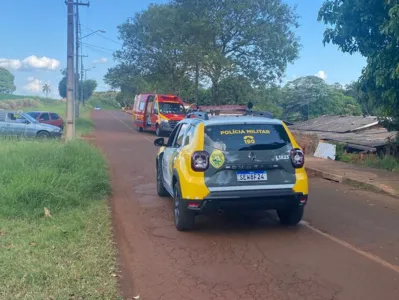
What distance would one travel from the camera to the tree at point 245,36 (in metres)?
27.8

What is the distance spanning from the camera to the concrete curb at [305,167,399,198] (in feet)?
31.7

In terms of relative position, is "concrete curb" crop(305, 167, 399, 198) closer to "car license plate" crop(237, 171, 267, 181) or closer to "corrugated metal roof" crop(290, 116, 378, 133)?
"car license plate" crop(237, 171, 267, 181)

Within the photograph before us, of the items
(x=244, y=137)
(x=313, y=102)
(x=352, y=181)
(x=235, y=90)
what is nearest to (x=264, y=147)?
(x=244, y=137)

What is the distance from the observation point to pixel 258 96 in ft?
106

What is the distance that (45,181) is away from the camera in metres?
8.01

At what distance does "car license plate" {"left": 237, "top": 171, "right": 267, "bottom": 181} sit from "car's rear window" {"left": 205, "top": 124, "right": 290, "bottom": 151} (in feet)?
1.11

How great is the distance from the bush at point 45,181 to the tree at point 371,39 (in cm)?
680

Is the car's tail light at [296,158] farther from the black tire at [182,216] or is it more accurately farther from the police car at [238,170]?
the black tire at [182,216]

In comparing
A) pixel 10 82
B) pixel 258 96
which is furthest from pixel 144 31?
pixel 10 82

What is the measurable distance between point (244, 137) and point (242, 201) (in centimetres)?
88

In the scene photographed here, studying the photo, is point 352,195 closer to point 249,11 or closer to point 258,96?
point 249,11

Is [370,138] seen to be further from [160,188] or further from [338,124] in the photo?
[160,188]

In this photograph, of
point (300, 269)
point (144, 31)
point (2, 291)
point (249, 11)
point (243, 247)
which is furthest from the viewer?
point (144, 31)

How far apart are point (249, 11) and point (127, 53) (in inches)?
647
